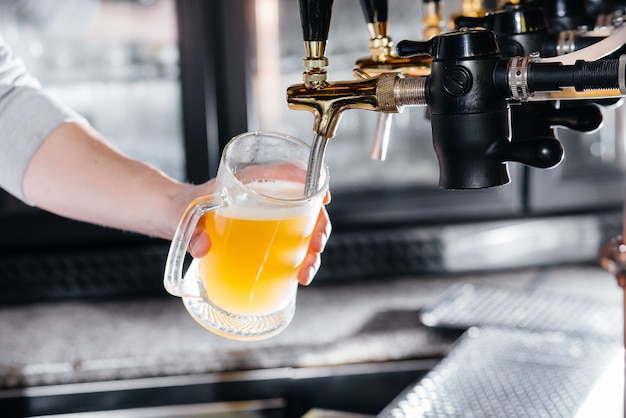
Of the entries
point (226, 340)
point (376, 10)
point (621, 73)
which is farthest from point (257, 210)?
point (226, 340)

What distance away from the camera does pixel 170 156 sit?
1.93 meters

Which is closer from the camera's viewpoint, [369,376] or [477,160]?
[477,160]

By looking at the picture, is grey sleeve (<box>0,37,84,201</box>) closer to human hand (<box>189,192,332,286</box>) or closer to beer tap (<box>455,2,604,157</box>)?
human hand (<box>189,192,332,286</box>)

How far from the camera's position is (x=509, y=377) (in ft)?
3.92

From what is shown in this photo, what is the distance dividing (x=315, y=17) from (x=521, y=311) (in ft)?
3.35

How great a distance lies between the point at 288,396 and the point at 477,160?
36.8 inches

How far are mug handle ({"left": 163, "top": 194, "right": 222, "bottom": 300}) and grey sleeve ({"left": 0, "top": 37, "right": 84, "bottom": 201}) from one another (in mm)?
477

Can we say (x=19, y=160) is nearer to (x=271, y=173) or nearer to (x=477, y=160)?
(x=271, y=173)

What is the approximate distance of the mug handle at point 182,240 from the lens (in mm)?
772

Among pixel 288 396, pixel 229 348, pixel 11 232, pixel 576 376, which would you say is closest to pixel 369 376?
pixel 288 396

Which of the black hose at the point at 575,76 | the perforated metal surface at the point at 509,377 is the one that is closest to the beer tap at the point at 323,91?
the black hose at the point at 575,76

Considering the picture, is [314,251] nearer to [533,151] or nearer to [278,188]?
[278,188]

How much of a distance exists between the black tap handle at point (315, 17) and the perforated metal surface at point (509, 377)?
1.61 ft

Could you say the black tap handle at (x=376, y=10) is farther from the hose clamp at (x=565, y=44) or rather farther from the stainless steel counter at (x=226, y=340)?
the stainless steel counter at (x=226, y=340)
